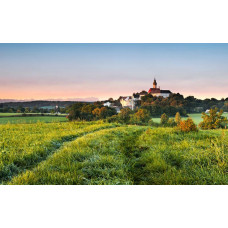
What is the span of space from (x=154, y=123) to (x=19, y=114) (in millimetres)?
3798

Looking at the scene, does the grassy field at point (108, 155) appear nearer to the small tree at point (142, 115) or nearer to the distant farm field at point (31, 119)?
the distant farm field at point (31, 119)

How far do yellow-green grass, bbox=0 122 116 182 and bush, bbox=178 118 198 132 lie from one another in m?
1.86

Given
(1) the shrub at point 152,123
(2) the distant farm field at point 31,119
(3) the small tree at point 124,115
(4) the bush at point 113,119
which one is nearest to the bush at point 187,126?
(1) the shrub at point 152,123

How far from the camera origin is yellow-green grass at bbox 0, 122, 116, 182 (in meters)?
3.16

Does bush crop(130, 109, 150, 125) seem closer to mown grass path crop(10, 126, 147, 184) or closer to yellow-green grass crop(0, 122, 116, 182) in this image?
yellow-green grass crop(0, 122, 116, 182)

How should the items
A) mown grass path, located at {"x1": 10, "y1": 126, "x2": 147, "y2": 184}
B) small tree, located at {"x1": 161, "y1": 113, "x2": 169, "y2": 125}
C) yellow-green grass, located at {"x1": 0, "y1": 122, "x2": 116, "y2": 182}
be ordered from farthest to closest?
small tree, located at {"x1": 161, "y1": 113, "x2": 169, "y2": 125}
yellow-green grass, located at {"x1": 0, "y1": 122, "x2": 116, "y2": 182}
mown grass path, located at {"x1": 10, "y1": 126, "x2": 147, "y2": 184}

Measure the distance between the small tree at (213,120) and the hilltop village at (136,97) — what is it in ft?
3.95

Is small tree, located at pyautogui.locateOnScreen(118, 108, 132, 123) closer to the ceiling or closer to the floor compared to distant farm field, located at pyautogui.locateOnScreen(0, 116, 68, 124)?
closer to the ceiling

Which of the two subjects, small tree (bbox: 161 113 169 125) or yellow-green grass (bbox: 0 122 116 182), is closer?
yellow-green grass (bbox: 0 122 116 182)

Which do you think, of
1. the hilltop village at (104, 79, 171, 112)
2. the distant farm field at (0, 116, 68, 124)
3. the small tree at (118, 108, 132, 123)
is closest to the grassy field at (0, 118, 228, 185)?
the distant farm field at (0, 116, 68, 124)

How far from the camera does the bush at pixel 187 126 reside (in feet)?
14.9

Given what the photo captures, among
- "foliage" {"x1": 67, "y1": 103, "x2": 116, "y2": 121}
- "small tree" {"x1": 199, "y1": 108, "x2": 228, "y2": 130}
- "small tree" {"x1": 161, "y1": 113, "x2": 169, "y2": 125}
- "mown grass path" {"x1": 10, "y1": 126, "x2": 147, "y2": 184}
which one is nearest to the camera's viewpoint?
"mown grass path" {"x1": 10, "y1": 126, "x2": 147, "y2": 184}

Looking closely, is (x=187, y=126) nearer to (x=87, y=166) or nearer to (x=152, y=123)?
(x=152, y=123)
